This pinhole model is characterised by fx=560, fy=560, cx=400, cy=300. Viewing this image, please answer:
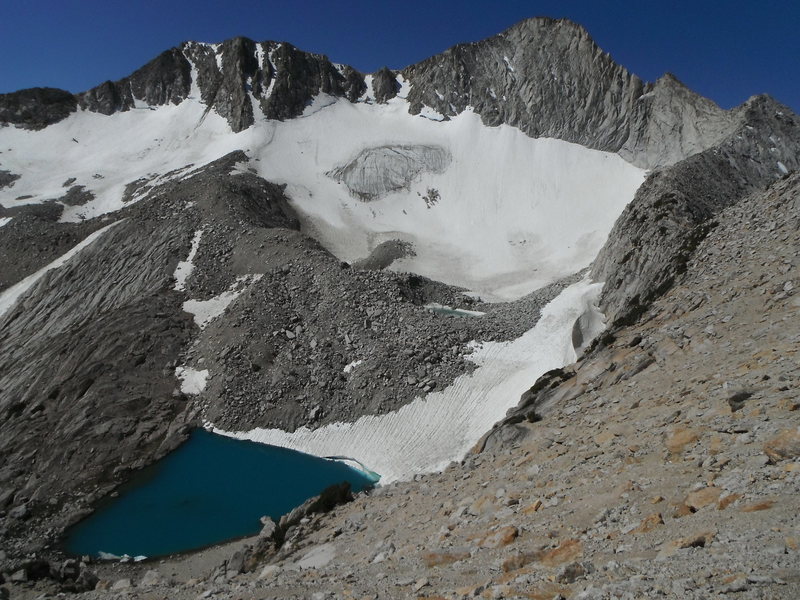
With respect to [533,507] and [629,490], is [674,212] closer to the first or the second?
[533,507]

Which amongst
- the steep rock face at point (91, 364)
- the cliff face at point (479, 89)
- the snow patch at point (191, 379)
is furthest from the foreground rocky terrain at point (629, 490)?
the cliff face at point (479, 89)

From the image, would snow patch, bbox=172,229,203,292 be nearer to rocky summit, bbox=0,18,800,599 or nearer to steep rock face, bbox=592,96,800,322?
rocky summit, bbox=0,18,800,599

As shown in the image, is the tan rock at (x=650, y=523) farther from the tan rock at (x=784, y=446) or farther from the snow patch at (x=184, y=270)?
the snow patch at (x=184, y=270)

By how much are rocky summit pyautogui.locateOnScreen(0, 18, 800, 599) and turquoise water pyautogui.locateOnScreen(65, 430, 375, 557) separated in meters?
1.14

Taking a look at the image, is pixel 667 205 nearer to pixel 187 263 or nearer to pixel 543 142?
pixel 187 263

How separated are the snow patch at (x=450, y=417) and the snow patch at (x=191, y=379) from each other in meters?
4.71

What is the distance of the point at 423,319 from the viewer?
4378 centimetres

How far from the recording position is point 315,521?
25812 millimetres

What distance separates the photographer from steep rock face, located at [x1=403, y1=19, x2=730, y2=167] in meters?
94.8

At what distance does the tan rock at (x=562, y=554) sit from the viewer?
10.5 m

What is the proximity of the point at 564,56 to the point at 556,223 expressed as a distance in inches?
1517

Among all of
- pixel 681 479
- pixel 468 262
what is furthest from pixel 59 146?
pixel 681 479

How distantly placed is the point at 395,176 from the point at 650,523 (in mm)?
93940

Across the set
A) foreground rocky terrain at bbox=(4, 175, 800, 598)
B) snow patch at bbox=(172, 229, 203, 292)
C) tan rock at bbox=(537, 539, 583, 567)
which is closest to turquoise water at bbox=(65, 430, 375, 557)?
foreground rocky terrain at bbox=(4, 175, 800, 598)
